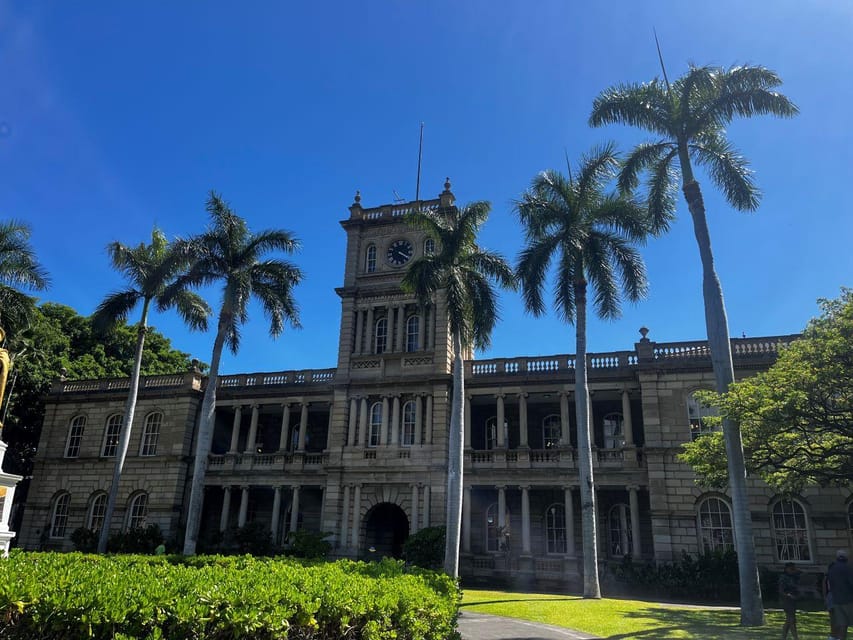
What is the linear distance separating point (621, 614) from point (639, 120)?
48.6 feet

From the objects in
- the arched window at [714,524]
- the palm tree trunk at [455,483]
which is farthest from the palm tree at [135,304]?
the arched window at [714,524]

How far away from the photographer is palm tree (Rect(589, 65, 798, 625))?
717 inches

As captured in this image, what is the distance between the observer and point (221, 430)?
36.6 m

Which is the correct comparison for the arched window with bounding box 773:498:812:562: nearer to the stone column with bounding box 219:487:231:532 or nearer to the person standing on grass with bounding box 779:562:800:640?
the person standing on grass with bounding box 779:562:800:640

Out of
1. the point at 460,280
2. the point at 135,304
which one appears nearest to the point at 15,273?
the point at 135,304

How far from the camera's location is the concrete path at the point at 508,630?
12.8 meters

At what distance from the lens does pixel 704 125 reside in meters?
19.4

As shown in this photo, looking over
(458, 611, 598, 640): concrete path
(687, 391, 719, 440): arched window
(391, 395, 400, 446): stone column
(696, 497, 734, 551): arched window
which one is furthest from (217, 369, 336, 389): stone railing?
(458, 611, 598, 640): concrete path

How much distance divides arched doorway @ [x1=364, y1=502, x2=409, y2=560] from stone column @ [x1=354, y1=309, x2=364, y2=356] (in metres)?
7.81

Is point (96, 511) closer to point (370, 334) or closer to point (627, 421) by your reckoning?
point (370, 334)

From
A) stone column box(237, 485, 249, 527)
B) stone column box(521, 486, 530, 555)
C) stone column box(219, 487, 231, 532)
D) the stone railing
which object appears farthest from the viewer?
the stone railing

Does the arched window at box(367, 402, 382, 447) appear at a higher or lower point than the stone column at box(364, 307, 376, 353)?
lower

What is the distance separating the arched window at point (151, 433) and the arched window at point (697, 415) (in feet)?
89.7

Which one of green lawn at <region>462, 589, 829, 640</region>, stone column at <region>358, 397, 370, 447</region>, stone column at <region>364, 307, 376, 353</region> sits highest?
stone column at <region>364, 307, 376, 353</region>
